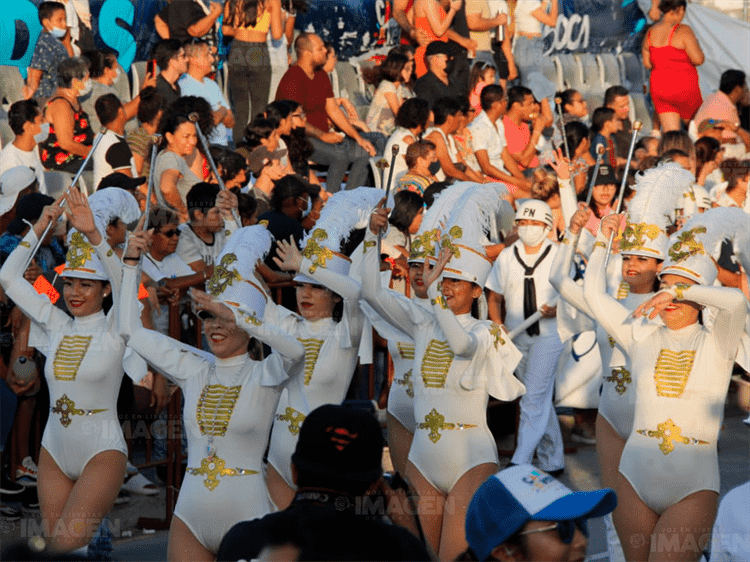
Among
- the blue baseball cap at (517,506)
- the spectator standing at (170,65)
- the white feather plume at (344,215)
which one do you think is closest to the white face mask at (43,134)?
the spectator standing at (170,65)

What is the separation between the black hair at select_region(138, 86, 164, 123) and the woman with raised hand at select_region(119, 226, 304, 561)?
3182 mm

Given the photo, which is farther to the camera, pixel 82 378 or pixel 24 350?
pixel 24 350

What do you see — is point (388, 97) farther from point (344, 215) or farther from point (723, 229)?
point (723, 229)

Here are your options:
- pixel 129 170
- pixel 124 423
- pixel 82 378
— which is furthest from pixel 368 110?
pixel 82 378

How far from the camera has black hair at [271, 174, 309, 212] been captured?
8.80m

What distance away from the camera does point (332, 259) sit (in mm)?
7281

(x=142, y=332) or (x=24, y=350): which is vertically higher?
(x=142, y=332)

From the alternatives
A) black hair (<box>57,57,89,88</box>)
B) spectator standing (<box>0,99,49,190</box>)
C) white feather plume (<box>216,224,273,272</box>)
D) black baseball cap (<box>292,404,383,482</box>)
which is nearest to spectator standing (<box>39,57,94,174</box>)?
black hair (<box>57,57,89,88</box>)

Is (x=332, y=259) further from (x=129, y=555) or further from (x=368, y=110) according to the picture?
(x=368, y=110)

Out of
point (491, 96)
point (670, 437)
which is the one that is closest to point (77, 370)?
point (670, 437)

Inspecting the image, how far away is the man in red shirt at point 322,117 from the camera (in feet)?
36.0

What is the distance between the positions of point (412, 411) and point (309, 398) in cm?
66

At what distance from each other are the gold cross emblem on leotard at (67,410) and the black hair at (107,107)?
2.88 m

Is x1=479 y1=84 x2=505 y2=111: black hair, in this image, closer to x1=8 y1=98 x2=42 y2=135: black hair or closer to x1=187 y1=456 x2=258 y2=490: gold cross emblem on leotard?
x1=8 y1=98 x2=42 y2=135: black hair
